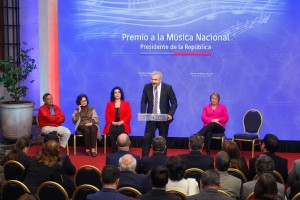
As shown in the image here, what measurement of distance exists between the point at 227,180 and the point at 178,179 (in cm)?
50

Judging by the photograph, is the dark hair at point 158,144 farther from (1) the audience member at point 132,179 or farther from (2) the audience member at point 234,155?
(1) the audience member at point 132,179

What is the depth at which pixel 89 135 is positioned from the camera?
9641 millimetres

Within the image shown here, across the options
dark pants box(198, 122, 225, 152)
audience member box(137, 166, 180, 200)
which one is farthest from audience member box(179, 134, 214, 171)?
dark pants box(198, 122, 225, 152)

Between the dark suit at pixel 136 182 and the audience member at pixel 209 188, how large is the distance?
900 mm

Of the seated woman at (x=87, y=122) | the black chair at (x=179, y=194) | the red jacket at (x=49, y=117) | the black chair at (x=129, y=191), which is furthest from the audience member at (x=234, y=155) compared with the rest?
the red jacket at (x=49, y=117)

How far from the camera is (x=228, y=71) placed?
10016 millimetres

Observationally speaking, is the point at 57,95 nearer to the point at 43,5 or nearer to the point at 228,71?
the point at 43,5

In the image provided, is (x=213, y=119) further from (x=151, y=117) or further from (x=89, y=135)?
(x=89, y=135)

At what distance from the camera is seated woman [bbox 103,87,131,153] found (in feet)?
31.1

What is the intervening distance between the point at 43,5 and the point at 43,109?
2.09m

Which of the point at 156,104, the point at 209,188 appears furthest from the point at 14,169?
the point at 156,104

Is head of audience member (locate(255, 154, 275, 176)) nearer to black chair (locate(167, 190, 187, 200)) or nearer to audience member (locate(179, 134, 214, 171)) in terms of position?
audience member (locate(179, 134, 214, 171))

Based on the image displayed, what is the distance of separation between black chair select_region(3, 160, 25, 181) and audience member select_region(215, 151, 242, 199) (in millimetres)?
2217

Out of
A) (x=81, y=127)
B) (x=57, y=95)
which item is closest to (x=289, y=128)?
(x=81, y=127)
